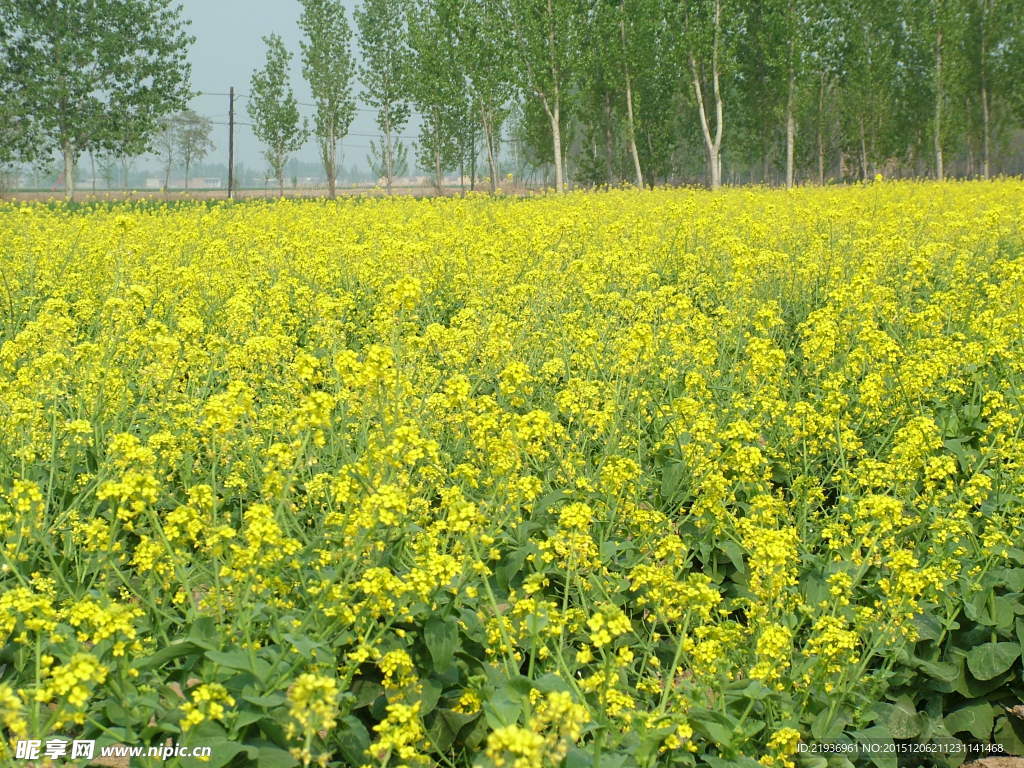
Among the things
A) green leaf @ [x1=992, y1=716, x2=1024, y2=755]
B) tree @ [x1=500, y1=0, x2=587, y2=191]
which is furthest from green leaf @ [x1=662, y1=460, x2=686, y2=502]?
tree @ [x1=500, y1=0, x2=587, y2=191]

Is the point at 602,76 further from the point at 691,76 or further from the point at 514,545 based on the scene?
the point at 514,545

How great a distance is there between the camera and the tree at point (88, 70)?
1442 inches

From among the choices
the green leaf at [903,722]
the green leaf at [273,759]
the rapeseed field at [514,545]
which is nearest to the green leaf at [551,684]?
the rapeseed field at [514,545]

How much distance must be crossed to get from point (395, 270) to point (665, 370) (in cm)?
301

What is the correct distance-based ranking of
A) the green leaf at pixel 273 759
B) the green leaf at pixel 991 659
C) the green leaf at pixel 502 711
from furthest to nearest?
the green leaf at pixel 991 659 → the green leaf at pixel 273 759 → the green leaf at pixel 502 711

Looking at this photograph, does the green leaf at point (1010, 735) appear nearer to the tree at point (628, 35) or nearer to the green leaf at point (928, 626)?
the green leaf at point (928, 626)

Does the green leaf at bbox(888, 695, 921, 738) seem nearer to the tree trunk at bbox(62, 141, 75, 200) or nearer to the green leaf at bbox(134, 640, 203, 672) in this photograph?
the green leaf at bbox(134, 640, 203, 672)

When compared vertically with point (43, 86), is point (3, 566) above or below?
below

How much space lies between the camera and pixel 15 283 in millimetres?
6910

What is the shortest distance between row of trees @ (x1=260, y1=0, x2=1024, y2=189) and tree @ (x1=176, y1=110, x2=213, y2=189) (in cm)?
5268

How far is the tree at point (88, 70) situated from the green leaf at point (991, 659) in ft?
128

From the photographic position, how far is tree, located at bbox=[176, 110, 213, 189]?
95.1m

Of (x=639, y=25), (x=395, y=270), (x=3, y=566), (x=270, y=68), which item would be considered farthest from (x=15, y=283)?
(x=270, y=68)

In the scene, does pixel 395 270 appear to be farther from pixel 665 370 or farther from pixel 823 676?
pixel 823 676
